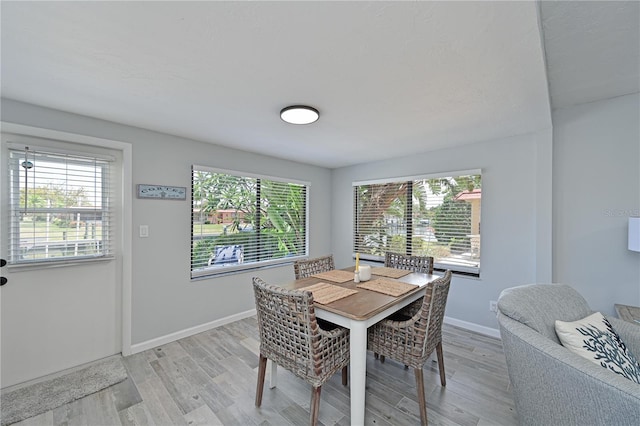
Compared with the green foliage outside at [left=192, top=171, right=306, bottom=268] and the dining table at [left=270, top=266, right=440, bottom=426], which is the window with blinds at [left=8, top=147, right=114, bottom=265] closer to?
the green foliage outside at [left=192, top=171, right=306, bottom=268]

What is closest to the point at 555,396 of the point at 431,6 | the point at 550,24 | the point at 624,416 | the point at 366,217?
the point at 624,416

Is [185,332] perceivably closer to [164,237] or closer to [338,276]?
[164,237]

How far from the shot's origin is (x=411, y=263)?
2885mm

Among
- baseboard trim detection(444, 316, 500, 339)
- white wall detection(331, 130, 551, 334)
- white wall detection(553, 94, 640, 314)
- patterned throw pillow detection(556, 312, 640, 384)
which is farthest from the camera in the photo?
baseboard trim detection(444, 316, 500, 339)

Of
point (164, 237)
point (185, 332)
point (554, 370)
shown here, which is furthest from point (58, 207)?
point (554, 370)

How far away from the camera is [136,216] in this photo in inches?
101

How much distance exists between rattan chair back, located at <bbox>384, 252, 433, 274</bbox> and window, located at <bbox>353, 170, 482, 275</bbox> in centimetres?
71

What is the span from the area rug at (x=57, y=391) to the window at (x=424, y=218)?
332cm

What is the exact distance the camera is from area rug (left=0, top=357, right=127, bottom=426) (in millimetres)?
1756

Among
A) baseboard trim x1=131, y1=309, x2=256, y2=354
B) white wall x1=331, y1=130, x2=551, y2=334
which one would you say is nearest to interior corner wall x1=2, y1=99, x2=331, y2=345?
baseboard trim x1=131, y1=309, x2=256, y2=354

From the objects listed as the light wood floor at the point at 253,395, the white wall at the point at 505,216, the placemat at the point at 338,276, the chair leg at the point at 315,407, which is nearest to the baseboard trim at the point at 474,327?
the white wall at the point at 505,216

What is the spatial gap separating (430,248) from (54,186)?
404 centimetres

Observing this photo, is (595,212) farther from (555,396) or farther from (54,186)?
(54,186)

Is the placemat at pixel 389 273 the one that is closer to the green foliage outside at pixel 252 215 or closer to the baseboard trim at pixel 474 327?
the baseboard trim at pixel 474 327
